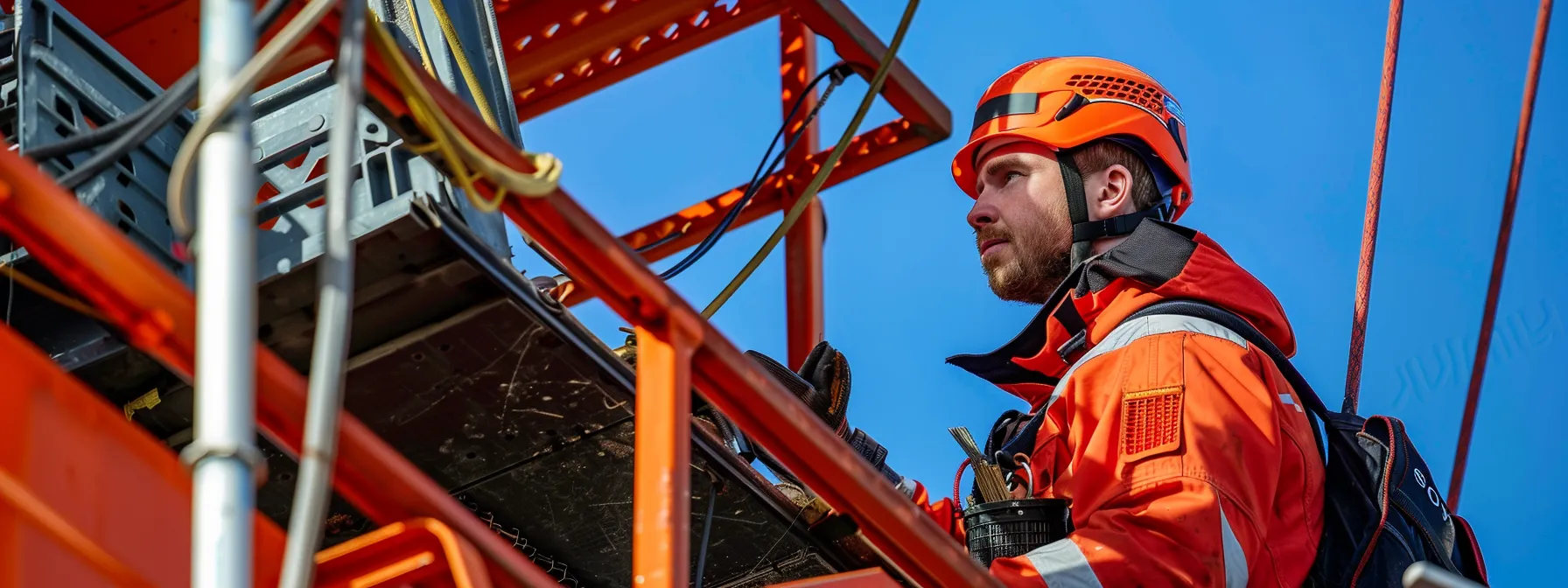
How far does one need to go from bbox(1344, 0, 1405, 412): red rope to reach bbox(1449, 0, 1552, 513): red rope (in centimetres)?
63

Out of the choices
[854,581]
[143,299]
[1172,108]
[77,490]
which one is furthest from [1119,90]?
[77,490]

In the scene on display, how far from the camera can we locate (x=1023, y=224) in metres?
6.41

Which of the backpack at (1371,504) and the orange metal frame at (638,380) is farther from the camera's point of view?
the backpack at (1371,504)

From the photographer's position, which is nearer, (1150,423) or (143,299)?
(143,299)

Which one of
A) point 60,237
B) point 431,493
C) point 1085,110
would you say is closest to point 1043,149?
point 1085,110

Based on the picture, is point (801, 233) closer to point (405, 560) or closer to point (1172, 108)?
point (1172, 108)

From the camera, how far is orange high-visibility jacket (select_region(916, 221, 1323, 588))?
13.8ft

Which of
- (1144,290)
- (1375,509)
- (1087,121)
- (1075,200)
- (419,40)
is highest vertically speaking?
(1087,121)

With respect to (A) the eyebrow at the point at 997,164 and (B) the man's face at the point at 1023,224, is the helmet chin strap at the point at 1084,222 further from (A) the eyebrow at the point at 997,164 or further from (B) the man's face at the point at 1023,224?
(A) the eyebrow at the point at 997,164

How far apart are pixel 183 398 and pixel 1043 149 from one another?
3406 millimetres

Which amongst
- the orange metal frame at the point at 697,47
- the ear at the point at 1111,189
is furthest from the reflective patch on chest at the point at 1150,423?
the orange metal frame at the point at 697,47

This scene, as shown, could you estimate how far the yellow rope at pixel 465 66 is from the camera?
4.71 m

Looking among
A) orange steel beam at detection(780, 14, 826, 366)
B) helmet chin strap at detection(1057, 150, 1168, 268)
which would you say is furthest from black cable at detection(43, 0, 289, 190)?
orange steel beam at detection(780, 14, 826, 366)

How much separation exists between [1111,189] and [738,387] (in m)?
3.35
